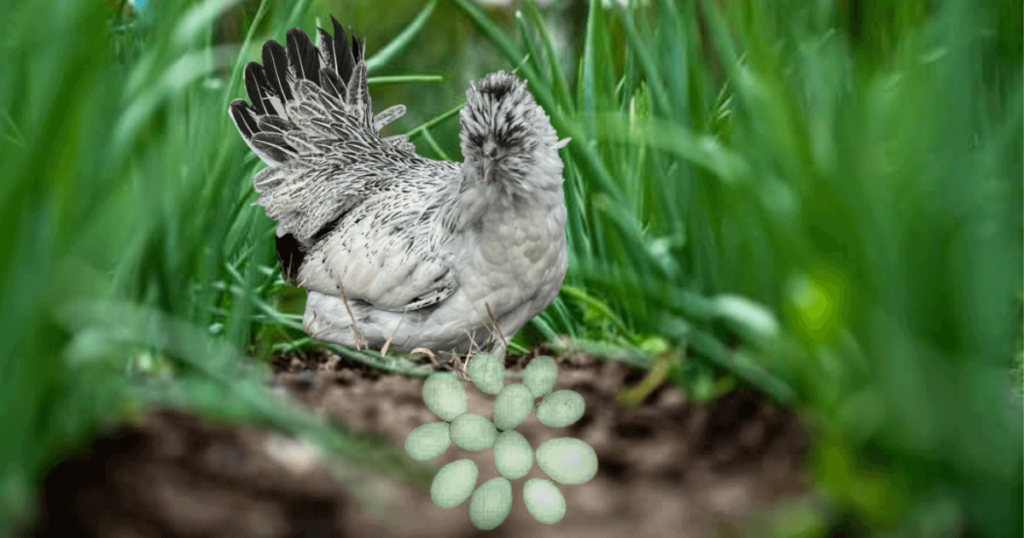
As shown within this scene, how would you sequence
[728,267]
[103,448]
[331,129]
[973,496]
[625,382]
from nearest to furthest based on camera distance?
[973,496] → [103,448] → [728,267] → [625,382] → [331,129]

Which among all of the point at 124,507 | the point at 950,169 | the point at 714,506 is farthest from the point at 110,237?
the point at 950,169

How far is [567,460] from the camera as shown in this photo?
2.81 feet

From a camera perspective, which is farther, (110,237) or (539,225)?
(539,225)

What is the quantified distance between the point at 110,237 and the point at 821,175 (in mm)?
721

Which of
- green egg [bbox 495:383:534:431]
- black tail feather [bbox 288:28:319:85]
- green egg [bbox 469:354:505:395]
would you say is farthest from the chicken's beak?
black tail feather [bbox 288:28:319:85]

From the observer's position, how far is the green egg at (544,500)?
743 millimetres

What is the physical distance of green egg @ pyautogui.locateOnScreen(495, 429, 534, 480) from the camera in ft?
2.82

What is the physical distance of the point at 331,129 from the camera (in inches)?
71.3

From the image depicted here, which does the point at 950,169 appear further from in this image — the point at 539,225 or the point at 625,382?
the point at 539,225

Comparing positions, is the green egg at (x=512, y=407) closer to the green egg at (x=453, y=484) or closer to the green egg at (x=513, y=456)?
the green egg at (x=513, y=456)

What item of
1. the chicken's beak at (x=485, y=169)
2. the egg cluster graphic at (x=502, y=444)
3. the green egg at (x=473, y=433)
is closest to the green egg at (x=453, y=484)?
the egg cluster graphic at (x=502, y=444)

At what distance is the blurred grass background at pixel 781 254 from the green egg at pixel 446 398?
211mm

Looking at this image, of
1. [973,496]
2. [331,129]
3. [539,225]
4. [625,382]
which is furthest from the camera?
[331,129]

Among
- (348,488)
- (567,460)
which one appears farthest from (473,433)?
(348,488)
